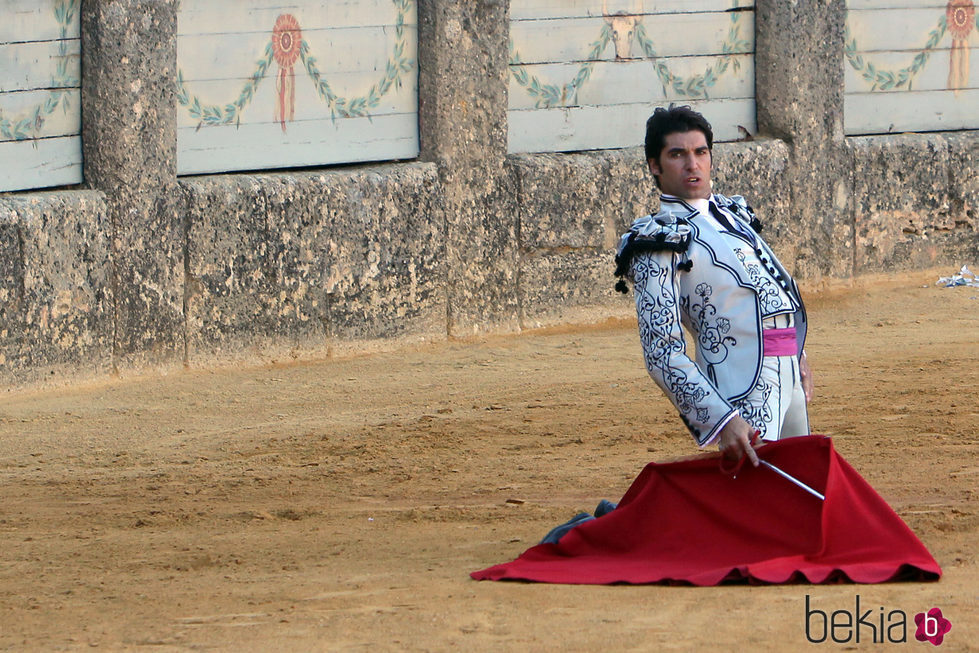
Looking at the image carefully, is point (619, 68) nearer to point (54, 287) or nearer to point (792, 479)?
point (54, 287)

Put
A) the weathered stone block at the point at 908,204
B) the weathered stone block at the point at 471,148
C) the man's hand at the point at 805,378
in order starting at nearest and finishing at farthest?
the man's hand at the point at 805,378
the weathered stone block at the point at 471,148
the weathered stone block at the point at 908,204

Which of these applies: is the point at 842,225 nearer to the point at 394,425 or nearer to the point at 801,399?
the point at 394,425

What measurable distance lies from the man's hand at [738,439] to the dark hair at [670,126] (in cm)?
76

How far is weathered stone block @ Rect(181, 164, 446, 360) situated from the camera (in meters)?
7.25

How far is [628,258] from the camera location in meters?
4.29

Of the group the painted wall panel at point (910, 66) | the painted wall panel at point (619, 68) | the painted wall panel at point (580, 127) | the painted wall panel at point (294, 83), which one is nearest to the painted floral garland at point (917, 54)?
the painted wall panel at point (910, 66)

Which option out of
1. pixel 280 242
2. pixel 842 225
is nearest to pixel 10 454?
pixel 280 242

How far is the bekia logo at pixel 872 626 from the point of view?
3.61m

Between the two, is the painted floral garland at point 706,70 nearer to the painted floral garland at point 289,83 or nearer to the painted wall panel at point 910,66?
the painted wall panel at point 910,66

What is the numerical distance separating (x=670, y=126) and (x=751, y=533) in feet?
3.59

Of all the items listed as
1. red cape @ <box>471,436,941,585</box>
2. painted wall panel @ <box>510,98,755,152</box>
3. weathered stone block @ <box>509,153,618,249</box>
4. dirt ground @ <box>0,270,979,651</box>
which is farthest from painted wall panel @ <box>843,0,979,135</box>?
red cape @ <box>471,436,941,585</box>

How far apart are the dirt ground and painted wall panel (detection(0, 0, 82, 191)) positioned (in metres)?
0.96

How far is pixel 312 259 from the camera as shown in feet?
24.7

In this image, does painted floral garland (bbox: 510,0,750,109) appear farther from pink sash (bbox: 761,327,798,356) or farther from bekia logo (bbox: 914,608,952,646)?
bekia logo (bbox: 914,608,952,646)
